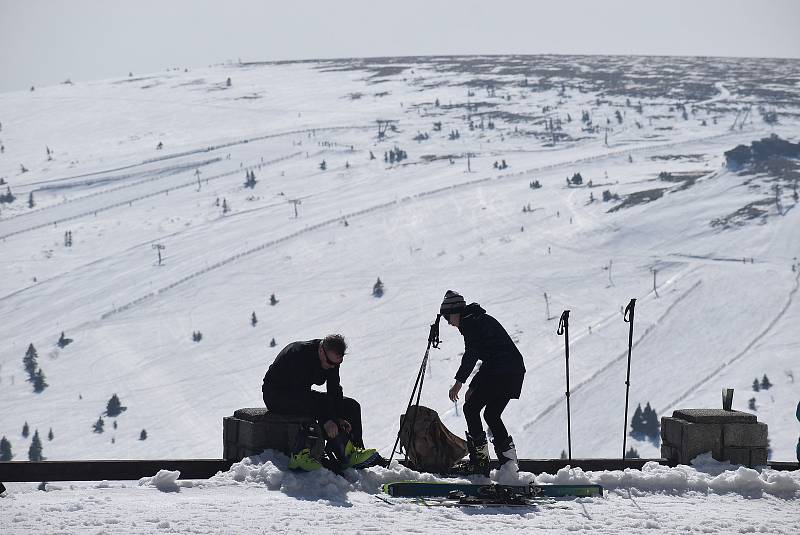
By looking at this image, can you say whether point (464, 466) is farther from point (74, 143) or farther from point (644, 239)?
point (74, 143)

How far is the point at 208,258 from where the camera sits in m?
124

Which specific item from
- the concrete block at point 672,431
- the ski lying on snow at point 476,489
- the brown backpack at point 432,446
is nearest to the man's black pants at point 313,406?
the brown backpack at point 432,446

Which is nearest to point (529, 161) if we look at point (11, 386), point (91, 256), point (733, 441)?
point (91, 256)

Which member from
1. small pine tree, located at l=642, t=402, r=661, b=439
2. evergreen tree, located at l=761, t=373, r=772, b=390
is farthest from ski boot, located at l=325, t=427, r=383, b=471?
evergreen tree, located at l=761, t=373, r=772, b=390

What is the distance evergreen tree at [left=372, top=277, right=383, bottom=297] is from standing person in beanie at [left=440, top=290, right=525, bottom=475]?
98383 mm

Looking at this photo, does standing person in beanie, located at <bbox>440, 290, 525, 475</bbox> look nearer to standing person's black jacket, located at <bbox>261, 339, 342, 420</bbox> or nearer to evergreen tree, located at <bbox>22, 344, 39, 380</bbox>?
standing person's black jacket, located at <bbox>261, 339, 342, 420</bbox>

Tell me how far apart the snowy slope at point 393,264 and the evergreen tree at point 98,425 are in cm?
65

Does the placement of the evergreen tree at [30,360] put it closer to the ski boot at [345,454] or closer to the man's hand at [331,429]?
the ski boot at [345,454]

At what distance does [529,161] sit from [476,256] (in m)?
36.0

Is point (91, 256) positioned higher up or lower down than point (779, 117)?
lower down

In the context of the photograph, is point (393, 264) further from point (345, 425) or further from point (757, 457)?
point (345, 425)

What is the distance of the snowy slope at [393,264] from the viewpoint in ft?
293

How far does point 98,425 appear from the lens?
96812 mm

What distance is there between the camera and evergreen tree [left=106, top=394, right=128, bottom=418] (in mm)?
95625
